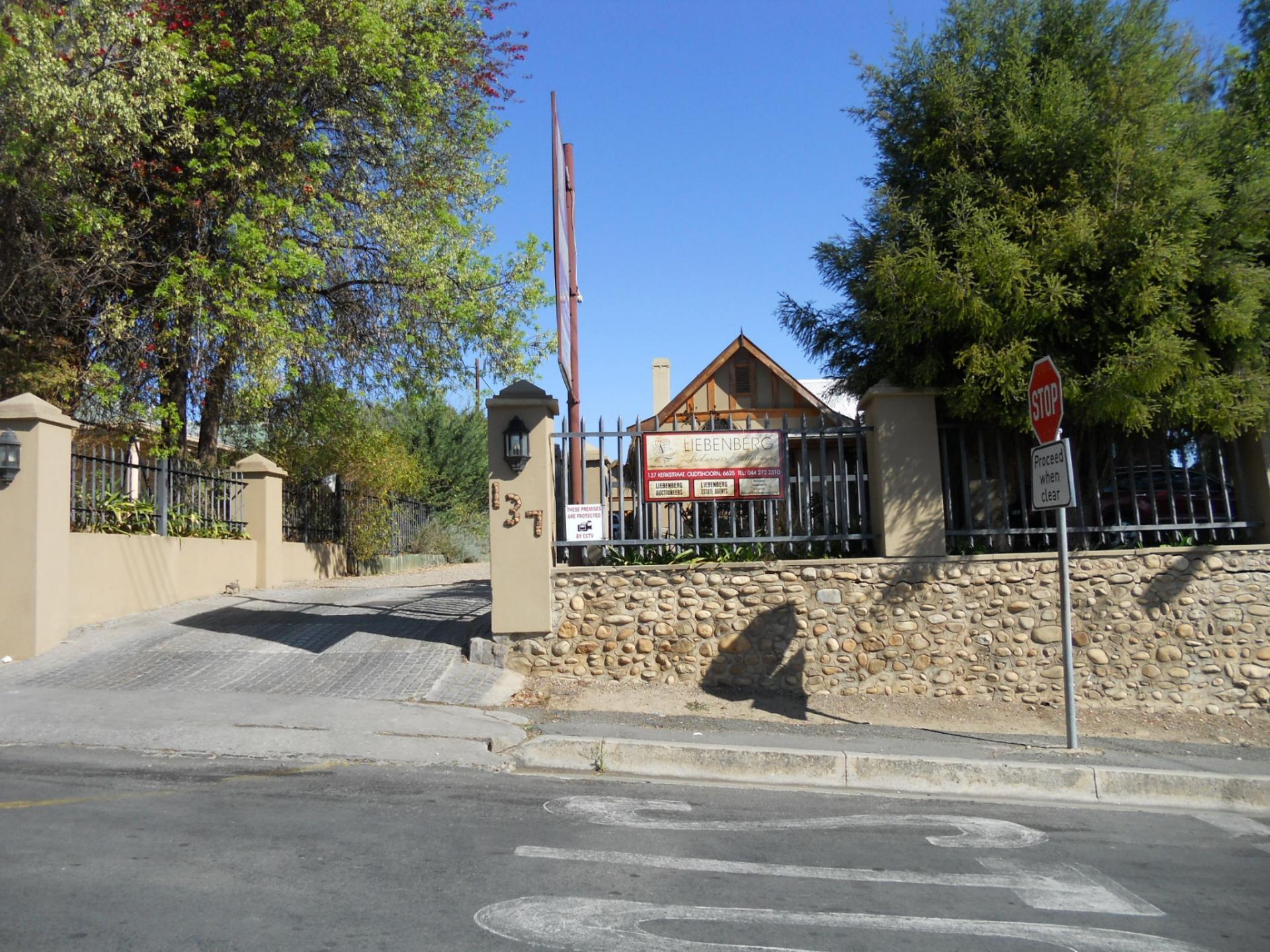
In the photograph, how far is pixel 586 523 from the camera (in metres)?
9.97

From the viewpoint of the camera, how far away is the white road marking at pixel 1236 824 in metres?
6.12

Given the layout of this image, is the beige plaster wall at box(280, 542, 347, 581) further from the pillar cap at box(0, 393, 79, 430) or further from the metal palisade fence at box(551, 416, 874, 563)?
the metal palisade fence at box(551, 416, 874, 563)

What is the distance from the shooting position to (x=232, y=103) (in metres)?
14.0

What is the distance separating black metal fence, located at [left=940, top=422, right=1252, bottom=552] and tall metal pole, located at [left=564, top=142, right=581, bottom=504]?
12.4 ft

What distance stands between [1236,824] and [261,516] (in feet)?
44.4

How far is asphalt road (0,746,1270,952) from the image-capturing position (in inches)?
156

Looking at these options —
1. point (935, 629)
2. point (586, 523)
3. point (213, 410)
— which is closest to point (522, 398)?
point (586, 523)

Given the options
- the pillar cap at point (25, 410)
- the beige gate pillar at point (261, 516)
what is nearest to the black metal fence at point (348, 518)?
the beige gate pillar at point (261, 516)

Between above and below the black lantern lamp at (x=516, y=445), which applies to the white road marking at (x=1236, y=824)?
below

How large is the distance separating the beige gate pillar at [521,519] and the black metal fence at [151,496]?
195 inches

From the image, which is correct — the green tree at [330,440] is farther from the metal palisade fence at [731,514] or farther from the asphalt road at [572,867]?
the asphalt road at [572,867]

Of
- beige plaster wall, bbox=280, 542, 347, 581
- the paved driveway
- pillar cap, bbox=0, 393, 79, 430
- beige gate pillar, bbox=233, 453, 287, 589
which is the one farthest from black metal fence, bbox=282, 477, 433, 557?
pillar cap, bbox=0, 393, 79, 430

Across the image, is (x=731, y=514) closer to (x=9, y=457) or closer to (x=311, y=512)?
(x=9, y=457)

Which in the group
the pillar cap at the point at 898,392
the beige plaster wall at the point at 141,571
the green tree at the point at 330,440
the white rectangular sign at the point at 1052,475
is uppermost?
the green tree at the point at 330,440
